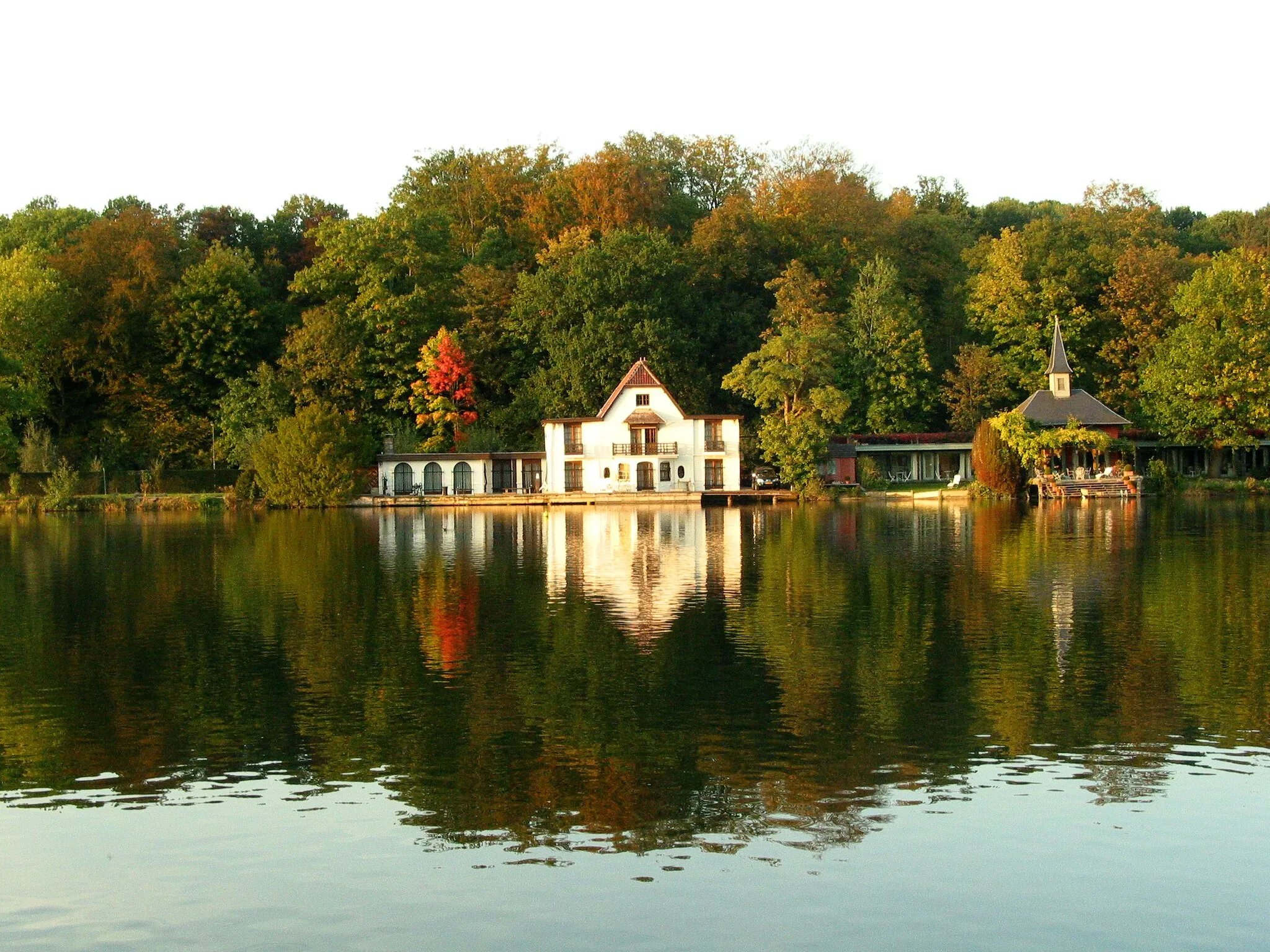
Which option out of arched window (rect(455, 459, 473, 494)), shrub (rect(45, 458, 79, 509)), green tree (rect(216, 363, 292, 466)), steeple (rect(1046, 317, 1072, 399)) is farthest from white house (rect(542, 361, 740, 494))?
shrub (rect(45, 458, 79, 509))

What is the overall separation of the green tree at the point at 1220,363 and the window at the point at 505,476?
3315cm

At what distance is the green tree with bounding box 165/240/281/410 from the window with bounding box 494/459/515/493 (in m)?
15.2

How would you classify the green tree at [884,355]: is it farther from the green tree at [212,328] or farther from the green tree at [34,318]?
the green tree at [34,318]

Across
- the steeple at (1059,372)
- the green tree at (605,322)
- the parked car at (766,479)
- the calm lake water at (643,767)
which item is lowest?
the calm lake water at (643,767)

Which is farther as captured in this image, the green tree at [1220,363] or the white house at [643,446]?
the white house at [643,446]

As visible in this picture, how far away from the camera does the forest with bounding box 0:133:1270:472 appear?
213ft

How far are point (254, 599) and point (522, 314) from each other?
4699cm

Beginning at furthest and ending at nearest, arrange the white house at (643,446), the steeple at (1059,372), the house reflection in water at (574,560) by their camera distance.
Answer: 1. the steeple at (1059,372)
2. the white house at (643,446)
3. the house reflection in water at (574,560)

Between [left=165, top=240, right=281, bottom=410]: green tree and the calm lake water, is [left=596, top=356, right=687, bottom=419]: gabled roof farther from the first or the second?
the calm lake water

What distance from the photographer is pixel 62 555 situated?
117ft

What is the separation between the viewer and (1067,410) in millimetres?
64938

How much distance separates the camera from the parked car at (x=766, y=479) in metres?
65.9

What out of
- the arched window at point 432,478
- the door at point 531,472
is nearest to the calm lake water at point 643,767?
the arched window at point 432,478

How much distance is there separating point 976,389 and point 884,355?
205 inches
